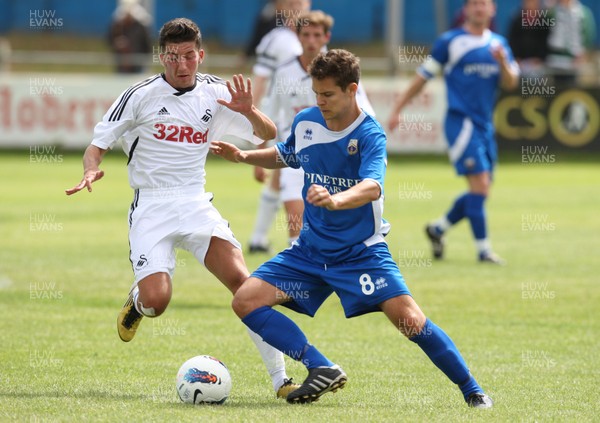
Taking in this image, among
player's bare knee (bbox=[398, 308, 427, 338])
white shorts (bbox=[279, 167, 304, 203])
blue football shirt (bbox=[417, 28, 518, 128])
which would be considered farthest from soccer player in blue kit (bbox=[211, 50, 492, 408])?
blue football shirt (bbox=[417, 28, 518, 128])

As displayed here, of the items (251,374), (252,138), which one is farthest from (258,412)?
(252,138)

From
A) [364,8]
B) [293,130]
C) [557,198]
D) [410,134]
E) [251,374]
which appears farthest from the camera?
[364,8]

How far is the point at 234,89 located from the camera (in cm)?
695

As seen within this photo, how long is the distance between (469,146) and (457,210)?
0.73 meters

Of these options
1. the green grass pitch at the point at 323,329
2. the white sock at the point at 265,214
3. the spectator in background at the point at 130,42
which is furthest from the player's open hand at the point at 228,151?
the spectator in background at the point at 130,42

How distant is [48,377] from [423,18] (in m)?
24.0

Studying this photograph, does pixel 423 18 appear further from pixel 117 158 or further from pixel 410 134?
pixel 117 158

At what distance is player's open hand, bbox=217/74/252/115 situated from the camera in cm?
692

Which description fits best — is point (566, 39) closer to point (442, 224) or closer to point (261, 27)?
point (261, 27)

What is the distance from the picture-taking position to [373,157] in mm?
6180

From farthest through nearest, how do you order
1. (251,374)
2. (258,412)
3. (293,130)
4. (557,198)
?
(557,198) < (251,374) < (293,130) < (258,412)

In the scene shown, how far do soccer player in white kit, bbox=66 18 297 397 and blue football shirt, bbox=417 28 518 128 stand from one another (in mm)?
5948

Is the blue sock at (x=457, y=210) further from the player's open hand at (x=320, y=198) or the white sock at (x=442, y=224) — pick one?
the player's open hand at (x=320, y=198)

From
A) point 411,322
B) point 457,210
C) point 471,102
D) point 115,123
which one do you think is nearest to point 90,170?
point 115,123
